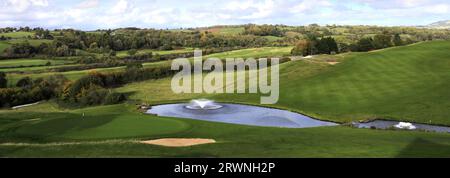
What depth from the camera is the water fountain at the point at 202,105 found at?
67.5 metres

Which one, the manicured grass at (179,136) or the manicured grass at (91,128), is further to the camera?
the manicured grass at (91,128)

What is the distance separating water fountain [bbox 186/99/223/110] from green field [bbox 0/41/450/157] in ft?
12.0

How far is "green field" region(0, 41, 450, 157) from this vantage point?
86.9 ft

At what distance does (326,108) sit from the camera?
6203 centimetres

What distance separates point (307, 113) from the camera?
60344mm

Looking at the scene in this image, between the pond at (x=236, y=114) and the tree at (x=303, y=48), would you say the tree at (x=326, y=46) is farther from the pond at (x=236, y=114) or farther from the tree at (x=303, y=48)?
the pond at (x=236, y=114)

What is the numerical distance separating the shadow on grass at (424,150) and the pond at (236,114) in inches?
854

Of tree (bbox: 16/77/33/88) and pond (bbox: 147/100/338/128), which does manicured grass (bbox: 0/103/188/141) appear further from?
tree (bbox: 16/77/33/88)

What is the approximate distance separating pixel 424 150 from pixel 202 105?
4536 cm

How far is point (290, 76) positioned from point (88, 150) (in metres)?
65.0

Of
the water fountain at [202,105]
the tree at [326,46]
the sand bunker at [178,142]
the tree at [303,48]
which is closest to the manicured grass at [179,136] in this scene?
the sand bunker at [178,142]

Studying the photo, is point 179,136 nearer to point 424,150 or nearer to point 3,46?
point 424,150

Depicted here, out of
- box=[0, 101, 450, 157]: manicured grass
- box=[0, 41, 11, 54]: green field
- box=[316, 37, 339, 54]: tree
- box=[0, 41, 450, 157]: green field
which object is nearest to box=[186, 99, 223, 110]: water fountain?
box=[0, 41, 450, 157]: green field
